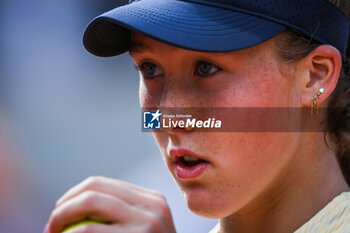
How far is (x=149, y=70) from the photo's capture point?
1624 mm

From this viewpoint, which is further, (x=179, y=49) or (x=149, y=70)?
(x=149, y=70)

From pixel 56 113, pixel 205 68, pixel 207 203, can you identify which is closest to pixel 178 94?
pixel 205 68

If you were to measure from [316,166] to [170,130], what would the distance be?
50 cm

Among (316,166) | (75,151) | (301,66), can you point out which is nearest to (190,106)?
(301,66)

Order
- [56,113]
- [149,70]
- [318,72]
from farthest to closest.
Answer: [56,113] → [149,70] → [318,72]

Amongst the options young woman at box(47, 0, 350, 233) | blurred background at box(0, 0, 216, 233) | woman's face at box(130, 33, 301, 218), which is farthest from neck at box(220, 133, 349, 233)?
blurred background at box(0, 0, 216, 233)

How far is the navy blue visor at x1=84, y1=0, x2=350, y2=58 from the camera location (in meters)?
1.36

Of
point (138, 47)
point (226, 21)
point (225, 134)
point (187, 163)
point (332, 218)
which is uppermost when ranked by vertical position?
point (226, 21)

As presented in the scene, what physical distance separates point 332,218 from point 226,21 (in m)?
0.66

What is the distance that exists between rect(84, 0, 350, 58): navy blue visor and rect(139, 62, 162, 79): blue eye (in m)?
0.19

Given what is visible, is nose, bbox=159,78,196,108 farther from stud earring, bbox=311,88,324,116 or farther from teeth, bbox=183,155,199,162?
stud earring, bbox=311,88,324,116

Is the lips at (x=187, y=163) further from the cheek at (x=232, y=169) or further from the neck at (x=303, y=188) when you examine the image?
the neck at (x=303, y=188)

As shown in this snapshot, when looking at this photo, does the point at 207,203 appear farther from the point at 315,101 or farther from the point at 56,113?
the point at 56,113

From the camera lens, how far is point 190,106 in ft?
4.64
